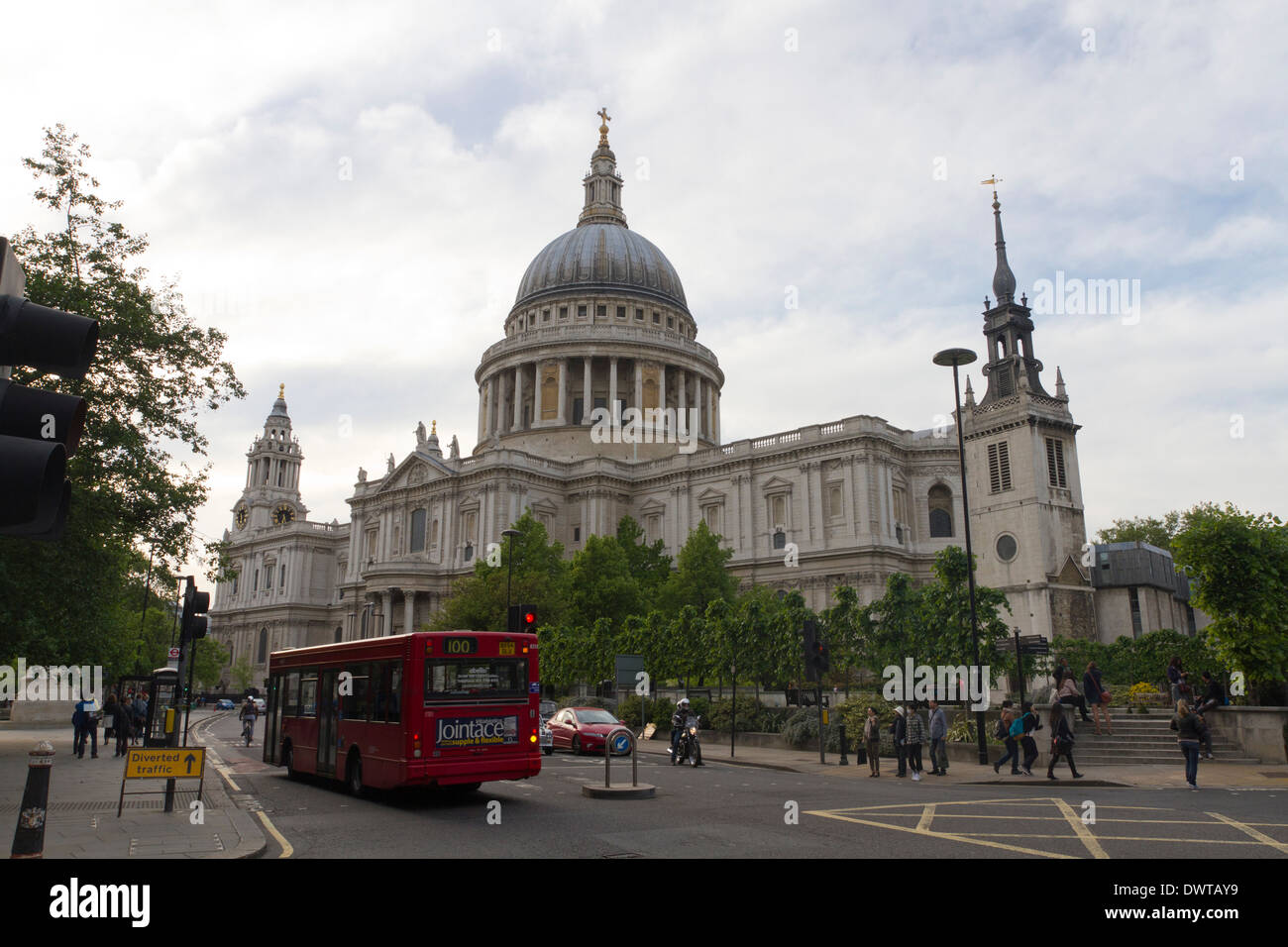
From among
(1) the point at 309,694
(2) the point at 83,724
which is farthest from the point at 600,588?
(1) the point at 309,694

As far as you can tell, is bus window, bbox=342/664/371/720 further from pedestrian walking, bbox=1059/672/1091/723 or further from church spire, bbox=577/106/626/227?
church spire, bbox=577/106/626/227

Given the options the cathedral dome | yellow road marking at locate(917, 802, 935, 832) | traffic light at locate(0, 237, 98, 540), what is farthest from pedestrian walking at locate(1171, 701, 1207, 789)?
the cathedral dome

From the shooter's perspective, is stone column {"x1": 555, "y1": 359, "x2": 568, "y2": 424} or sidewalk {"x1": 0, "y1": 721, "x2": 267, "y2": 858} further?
stone column {"x1": 555, "y1": 359, "x2": 568, "y2": 424}

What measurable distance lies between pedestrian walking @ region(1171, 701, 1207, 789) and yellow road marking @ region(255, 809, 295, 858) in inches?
627

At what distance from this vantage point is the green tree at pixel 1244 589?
24625 millimetres

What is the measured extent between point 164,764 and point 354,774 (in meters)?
3.99

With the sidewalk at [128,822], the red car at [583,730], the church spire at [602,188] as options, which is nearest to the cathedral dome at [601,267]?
the church spire at [602,188]

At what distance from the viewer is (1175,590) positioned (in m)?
50.0

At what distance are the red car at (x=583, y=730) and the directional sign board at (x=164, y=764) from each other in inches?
612

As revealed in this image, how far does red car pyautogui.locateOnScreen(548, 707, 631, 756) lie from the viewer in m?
29.4

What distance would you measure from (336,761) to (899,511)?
5096cm
